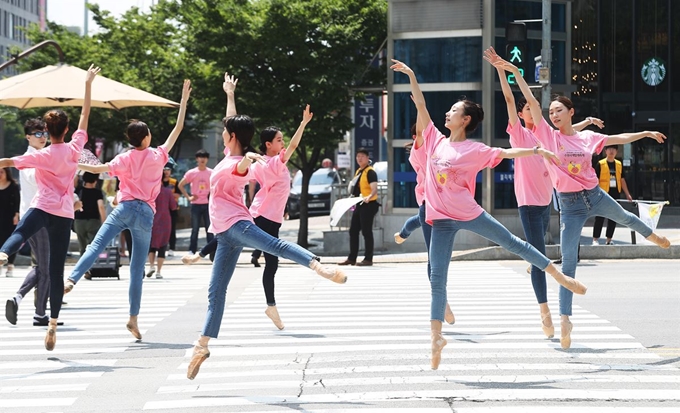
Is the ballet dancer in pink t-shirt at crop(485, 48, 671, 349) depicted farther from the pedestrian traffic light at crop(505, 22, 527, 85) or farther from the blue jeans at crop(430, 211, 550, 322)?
the pedestrian traffic light at crop(505, 22, 527, 85)

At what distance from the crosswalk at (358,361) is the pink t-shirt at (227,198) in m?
1.09

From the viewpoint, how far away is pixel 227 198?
7.80m

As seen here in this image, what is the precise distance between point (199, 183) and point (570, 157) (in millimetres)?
11646

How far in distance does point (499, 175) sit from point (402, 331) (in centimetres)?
1274

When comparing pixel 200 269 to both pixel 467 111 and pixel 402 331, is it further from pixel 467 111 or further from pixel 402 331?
pixel 467 111

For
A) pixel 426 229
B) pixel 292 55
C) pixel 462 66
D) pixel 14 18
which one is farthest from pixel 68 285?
pixel 14 18

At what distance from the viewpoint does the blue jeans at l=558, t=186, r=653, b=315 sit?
28.9 ft

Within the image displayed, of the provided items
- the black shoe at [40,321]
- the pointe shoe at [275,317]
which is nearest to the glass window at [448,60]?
the pointe shoe at [275,317]

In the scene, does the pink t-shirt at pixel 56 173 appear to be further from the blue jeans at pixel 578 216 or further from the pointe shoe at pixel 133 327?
the blue jeans at pixel 578 216

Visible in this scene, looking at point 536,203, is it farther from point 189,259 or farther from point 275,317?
point 189,259

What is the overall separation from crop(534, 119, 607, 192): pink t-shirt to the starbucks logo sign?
25267mm

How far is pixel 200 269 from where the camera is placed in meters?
19.1

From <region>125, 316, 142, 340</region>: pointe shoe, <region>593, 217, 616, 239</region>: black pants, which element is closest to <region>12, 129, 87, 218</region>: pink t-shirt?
<region>125, 316, 142, 340</region>: pointe shoe

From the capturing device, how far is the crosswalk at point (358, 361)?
6.96 metres
